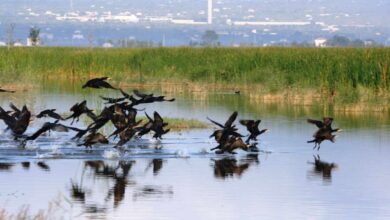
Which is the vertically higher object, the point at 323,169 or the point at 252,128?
the point at 252,128

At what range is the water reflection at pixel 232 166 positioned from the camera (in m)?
16.9

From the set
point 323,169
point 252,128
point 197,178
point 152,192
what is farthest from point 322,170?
point 152,192

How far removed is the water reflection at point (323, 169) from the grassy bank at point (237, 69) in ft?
41.8

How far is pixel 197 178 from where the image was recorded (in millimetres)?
16359

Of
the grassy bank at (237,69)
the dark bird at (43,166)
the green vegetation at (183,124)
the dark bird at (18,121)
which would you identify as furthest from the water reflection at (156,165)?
the grassy bank at (237,69)

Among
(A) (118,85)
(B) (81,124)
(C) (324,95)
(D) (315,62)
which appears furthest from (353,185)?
(A) (118,85)

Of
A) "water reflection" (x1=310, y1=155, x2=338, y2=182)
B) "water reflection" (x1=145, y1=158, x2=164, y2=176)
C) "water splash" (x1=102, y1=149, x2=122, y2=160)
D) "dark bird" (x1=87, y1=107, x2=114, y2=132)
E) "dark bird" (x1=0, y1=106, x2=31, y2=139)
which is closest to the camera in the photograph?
"water reflection" (x1=310, y1=155, x2=338, y2=182)

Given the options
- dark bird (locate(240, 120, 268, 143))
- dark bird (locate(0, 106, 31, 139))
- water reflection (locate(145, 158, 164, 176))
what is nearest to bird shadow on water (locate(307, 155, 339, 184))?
dark bird (locate(240, 120, 268, 143))

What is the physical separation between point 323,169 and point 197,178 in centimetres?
209

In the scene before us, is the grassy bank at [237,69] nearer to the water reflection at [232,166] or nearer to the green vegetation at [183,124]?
the green vegetation at [183,124]

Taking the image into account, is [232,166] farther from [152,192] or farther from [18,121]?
[18,121]

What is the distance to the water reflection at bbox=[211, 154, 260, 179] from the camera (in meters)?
16.9

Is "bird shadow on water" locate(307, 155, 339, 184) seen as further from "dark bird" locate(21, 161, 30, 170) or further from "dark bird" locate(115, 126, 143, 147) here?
"dark bird" locate(21, 161, 30, 170)

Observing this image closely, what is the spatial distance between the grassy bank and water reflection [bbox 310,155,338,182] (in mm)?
12727
